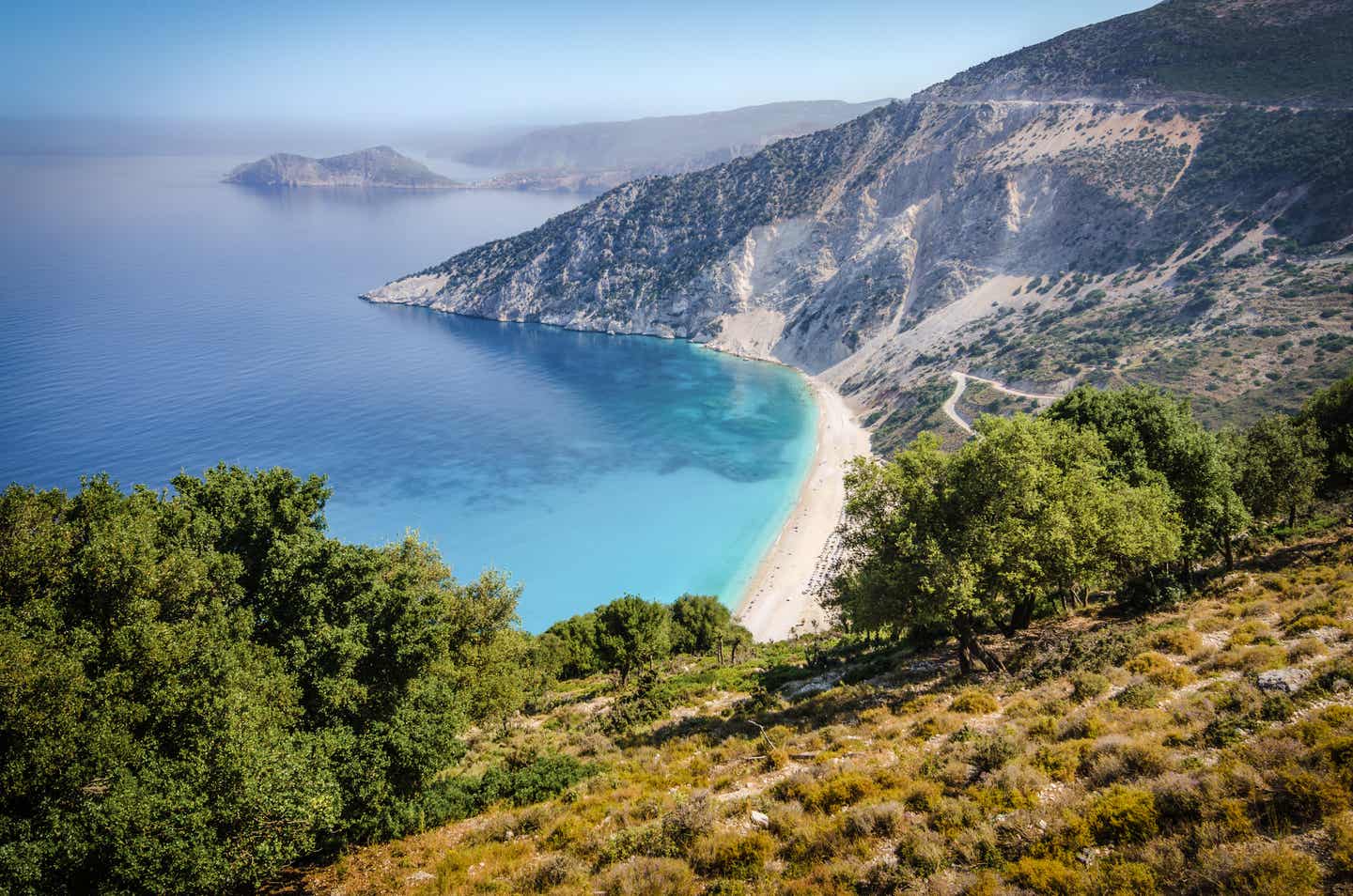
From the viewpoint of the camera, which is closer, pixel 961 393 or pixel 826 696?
pixel 826 696

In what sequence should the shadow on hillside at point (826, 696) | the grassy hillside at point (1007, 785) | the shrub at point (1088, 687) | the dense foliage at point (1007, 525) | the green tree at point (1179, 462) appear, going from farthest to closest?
the green tree at point (1179, 462)
the shadow on hillside at point (826, 696)
the dense foliage at point (1007, 525)
the shrub at point (1088, 687)
the grassy hillside at point (1007, 785)

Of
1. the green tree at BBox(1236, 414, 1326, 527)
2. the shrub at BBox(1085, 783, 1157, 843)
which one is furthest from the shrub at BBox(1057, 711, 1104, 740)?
the green tree at BBox(1236, 414, 1326, 527)

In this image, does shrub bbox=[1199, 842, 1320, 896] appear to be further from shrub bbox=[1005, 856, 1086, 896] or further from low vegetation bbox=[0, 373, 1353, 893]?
shrub bbox=[1005, 856, 1086, 896]

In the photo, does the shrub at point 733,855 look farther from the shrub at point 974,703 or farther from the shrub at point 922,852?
the shrub at point 974,703

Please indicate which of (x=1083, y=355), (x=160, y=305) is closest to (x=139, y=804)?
(x=1083, y=355)

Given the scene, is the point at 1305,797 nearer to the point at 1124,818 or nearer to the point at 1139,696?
the point at 1124,818

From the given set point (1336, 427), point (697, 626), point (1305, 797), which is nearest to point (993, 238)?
point (1336, 427)

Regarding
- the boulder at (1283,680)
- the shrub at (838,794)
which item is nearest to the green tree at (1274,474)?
the boulder at (1283,680)
